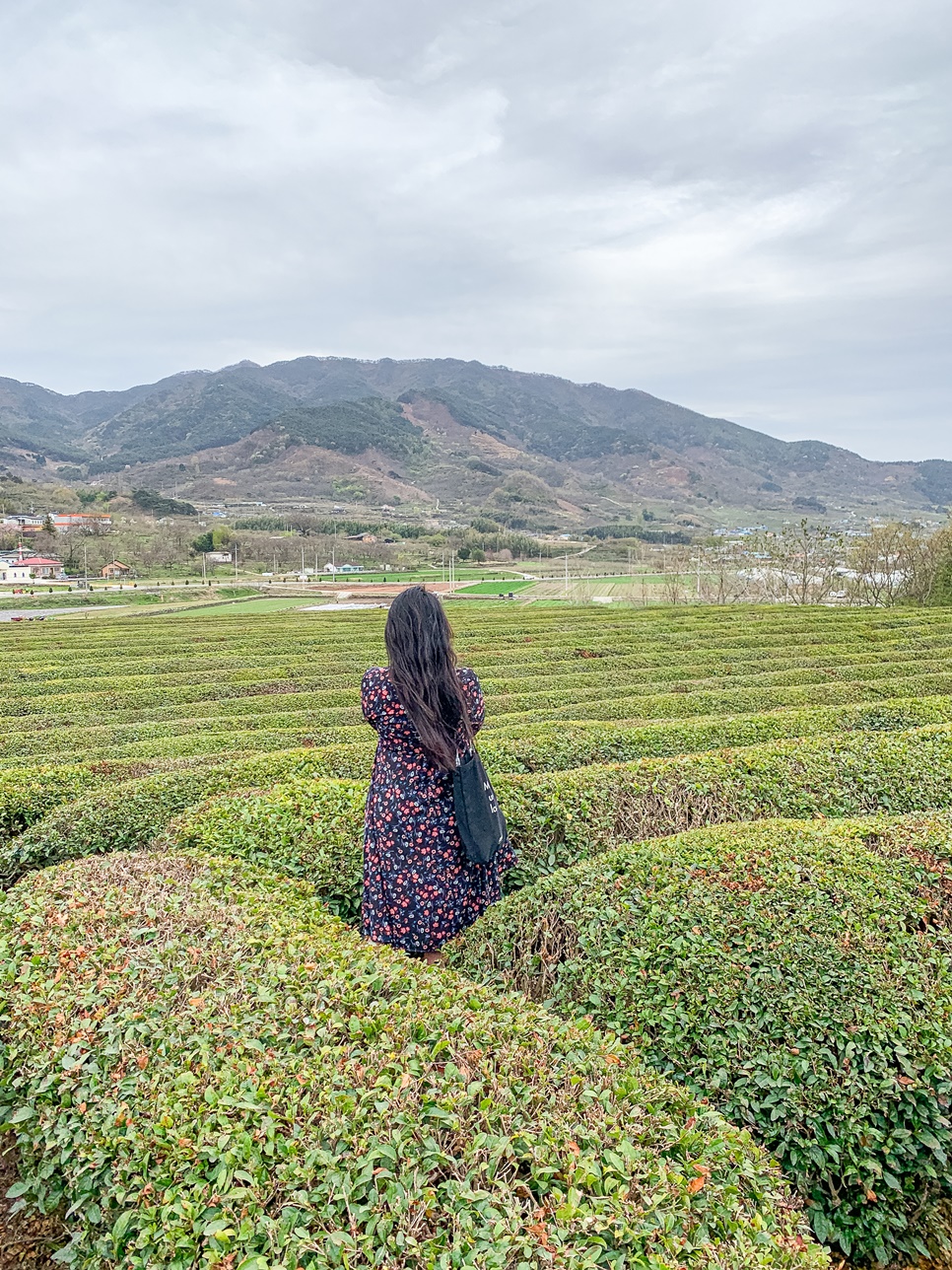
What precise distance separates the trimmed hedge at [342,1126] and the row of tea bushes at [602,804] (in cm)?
174

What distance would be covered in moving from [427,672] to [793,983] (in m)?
2.16

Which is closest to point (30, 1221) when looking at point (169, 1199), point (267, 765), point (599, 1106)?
point (169, 1199)

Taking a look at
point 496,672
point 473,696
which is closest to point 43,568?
point 496,672

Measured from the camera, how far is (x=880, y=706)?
8703 mm

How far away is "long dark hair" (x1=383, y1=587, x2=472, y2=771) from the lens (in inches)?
139

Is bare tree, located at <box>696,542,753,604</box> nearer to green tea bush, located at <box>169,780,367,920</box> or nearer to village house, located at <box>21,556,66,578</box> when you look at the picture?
green tea bush, located at <box>169,780,367,920</box>

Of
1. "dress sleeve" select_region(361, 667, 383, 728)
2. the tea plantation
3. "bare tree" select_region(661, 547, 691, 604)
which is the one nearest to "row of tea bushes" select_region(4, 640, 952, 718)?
the tea plantation

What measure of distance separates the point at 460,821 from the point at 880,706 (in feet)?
23.5

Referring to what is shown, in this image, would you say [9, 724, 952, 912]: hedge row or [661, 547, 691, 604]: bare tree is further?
[661, 547, 691, 604]: bare tree

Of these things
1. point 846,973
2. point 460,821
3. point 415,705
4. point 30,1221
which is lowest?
point 30,1221

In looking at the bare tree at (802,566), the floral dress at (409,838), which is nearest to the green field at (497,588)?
the bare tree at (802,566)

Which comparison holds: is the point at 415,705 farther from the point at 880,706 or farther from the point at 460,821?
the point at 880,706

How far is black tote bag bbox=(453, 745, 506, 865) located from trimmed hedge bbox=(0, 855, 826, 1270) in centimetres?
76

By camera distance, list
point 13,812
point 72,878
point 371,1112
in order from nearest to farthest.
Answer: point 371,1112 → point 72,878 → point 13,812
